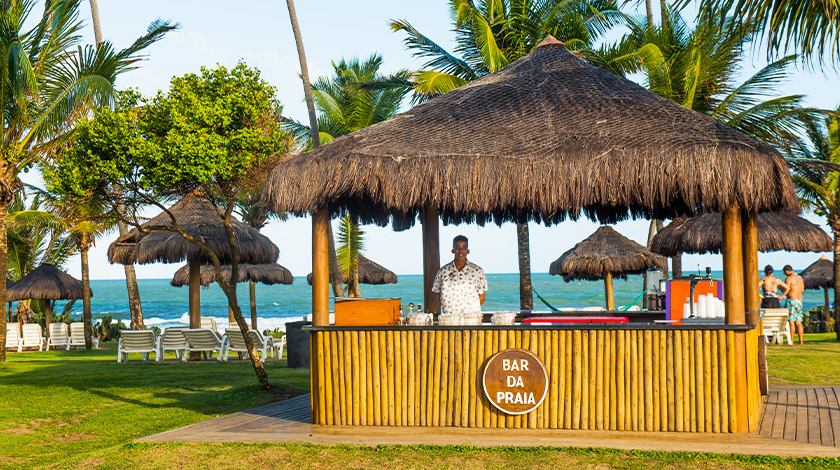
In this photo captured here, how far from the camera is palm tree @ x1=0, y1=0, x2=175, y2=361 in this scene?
13211 mm

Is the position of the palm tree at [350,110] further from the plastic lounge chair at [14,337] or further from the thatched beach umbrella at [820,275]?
the thatched beach umbrella at [820,275]

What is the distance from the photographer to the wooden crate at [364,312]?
6.53 meters

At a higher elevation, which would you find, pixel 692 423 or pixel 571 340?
pixel 571 340

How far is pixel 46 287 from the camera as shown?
21.4 metres

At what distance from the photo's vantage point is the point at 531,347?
617 cm

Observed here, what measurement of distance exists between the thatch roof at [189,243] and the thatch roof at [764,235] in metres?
7.75

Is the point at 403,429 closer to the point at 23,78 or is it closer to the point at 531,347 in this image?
the point at 531,347

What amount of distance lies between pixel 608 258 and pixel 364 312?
41.8ft

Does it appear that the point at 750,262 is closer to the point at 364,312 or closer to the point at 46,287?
the point at 364,312

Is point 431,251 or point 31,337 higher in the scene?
point 431,251

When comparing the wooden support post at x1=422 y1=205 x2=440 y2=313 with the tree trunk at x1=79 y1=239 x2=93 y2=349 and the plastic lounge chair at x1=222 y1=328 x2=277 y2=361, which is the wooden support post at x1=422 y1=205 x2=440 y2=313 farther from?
the tree trunk at x1=79 y1=239 x2=93 y2=349

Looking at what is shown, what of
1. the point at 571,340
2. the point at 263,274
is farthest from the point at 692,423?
the point at 263,274

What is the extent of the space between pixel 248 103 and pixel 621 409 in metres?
5.09

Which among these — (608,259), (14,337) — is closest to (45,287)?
(14,337)
